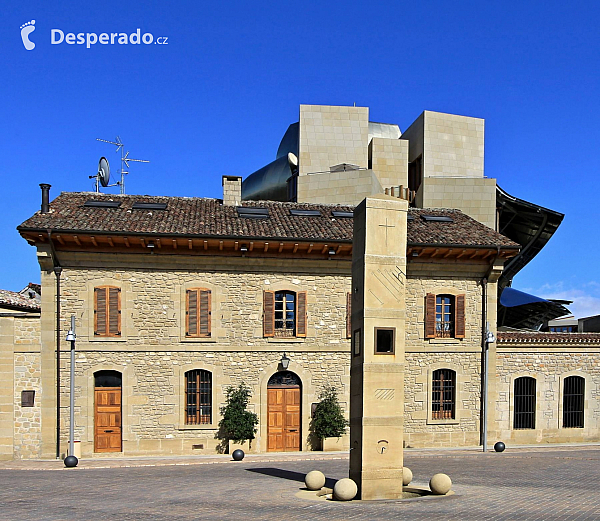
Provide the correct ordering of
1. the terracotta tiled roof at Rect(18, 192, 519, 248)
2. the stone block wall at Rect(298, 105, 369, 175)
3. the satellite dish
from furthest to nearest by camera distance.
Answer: the stone block wall at Rect(298, 105, 369, 175)
the satellite dish
the terracotta tiled roof at Rect(18, 192, 519, 248)

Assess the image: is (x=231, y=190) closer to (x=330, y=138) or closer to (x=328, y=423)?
(x=328, y=423)

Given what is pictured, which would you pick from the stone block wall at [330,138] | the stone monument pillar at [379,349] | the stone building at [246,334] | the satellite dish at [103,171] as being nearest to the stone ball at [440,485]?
the stone monument pillar at [379,349]

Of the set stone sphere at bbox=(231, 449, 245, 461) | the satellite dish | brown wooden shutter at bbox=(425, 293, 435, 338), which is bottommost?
stone sphere at bbox=(231, 449, 245, 461)

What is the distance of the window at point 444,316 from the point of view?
24438 mm

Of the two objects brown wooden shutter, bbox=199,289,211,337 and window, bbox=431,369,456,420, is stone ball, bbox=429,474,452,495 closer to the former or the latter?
window, bbox=431,369,456,420

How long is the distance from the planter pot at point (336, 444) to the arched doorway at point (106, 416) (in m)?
6.86

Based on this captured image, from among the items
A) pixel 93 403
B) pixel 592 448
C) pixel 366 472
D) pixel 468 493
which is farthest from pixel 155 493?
pixel 592 448

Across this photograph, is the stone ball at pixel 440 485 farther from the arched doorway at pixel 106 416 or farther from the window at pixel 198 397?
the arched doorway at pixel 106 416

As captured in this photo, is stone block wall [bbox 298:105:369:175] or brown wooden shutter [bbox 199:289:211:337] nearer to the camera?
brown wooden shutter [bbox 199:289:211:337]

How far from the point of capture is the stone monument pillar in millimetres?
13359

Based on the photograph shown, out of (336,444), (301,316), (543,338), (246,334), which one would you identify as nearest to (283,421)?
(336,444)

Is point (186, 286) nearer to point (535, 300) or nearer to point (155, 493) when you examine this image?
point (155, 493)

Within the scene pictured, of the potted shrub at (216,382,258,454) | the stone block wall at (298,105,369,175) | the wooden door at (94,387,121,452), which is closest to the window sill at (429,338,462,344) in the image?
the potted shrub at (216,382,258,454)

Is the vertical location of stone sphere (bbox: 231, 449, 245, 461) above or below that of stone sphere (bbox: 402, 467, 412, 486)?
below
